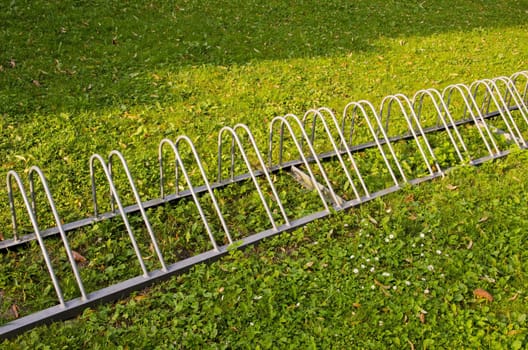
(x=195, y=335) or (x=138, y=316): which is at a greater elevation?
(x=138, y=316)

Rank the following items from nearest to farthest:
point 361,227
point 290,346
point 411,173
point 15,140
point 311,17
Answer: point 290,346 → point 361,227 → point 411,173 → point 15,140 → point 311,17

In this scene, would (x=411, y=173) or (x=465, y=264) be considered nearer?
(x=465, y=264)

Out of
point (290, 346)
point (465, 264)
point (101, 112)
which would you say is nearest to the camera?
point (290, 346)

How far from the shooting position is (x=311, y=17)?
426 inches

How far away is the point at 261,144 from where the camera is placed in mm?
5531

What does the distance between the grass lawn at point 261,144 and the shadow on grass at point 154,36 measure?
45 millimetres

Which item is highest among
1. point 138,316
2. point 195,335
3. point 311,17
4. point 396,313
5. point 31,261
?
point 311,17

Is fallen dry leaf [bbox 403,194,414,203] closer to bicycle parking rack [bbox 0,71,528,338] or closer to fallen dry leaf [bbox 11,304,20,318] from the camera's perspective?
bicycle parking rack [bbox 0,71,528,338]

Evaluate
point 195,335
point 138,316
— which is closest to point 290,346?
point 195,335

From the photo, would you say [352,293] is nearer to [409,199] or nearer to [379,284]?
[379,284]

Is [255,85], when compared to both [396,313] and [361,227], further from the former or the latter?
[396,313]

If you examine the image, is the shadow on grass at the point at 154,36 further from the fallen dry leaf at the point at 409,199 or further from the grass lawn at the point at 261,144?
the fallen dry leaf at the point at 409,199

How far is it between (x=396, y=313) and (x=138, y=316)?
1706 millimetres

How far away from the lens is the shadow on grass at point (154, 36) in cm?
660
